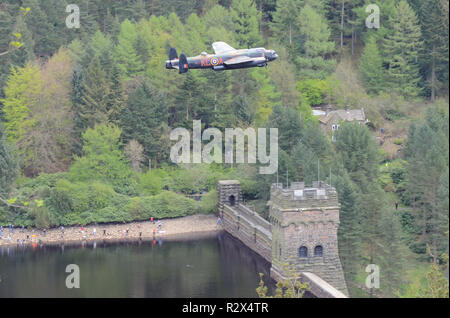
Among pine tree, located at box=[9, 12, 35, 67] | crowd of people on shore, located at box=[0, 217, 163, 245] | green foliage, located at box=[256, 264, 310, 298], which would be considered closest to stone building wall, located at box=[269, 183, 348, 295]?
green foliage, located at box=[256, 264, 310, 298]

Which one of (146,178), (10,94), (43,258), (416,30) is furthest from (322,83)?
(43,258)

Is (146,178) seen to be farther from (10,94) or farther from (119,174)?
(10,94)

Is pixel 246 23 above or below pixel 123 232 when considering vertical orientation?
above

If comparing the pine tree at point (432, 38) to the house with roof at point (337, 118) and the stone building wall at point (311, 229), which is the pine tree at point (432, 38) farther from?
the stone building wall at point (311, 229)

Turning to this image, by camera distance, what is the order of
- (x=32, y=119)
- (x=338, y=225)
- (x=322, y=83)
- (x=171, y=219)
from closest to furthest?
(x=338, y=225) < (x=171, y=219) < (x=32, y=119) < (x=322, y=83)

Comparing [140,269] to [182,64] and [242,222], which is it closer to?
[242,222]

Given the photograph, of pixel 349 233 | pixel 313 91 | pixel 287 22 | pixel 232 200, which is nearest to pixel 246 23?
pixel 287 22
